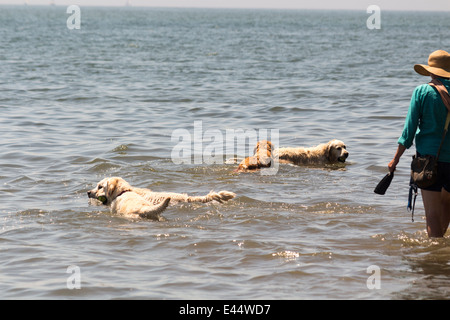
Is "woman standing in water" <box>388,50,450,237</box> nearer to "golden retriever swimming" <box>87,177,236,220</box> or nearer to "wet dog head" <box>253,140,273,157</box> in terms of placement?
"golden retriever swimming" <box>87,177,236,220</box>

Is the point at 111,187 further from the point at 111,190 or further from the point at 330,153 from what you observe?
the point at 330,153

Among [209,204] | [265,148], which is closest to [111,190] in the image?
[209,204]

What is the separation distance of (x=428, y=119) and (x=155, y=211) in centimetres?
408

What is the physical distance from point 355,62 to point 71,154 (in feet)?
84.7

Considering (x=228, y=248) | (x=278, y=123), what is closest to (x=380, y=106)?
(x=278, y=123)

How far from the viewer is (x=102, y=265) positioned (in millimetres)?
8062

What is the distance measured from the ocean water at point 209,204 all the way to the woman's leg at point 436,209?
0.35m

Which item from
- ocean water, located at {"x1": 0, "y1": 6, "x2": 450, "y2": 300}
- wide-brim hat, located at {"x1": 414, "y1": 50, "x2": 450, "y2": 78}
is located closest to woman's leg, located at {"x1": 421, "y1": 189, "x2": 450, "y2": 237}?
ocean water, located at {"x1": 0, "y1": 6, "x2": 450, "y2": 300}

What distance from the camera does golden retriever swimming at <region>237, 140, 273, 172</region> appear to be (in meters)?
13.2

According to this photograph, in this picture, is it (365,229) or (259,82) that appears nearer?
(365,229)

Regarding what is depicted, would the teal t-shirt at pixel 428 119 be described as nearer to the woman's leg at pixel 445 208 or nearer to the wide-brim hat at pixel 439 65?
the wide-brim hat at pixel 439 65

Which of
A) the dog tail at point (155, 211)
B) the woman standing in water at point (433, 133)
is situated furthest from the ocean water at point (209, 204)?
the woman standing in water at point (433, 133)
